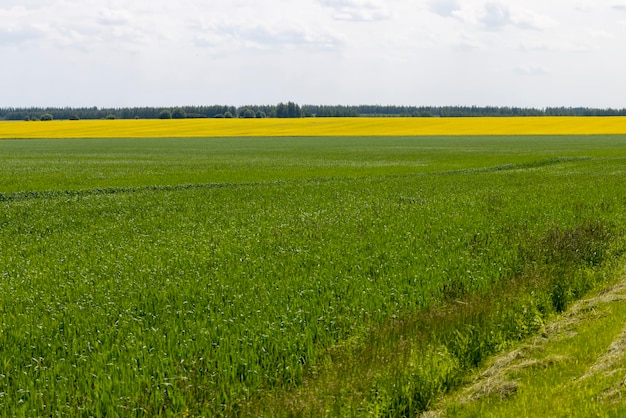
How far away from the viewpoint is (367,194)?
27.4 meters

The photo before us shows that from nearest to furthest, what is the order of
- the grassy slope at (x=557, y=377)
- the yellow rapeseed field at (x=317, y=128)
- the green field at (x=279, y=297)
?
the grassy slope at (x=557, y=377)
the green field at (x=279, y=297)
the yellow rapeseed field at (x=317, y=128)

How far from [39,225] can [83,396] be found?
14.8 metres

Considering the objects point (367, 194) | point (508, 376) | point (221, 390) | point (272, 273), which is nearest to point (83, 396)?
point (221, 390)

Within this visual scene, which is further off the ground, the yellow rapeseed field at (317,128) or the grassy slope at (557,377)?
the yellow rapeseed field at (317,128)

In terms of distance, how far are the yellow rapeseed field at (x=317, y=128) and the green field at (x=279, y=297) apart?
89.0m

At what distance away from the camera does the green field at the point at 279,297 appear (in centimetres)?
717

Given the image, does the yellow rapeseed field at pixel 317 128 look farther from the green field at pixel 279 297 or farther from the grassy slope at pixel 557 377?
the grassy slope at pixel 557 377

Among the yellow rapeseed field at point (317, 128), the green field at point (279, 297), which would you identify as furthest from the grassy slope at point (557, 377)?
the yellow rapeseed field at point (317, 128)

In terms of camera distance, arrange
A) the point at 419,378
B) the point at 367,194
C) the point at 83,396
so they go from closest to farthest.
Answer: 1. the point at 83,396
2. the point at 419,378
3. the point at 367,194

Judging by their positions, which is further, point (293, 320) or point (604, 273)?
point (604, 273)

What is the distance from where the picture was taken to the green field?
717 centimetres

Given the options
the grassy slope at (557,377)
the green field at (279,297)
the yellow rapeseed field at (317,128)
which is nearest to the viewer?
the grassy slope at (557,377)

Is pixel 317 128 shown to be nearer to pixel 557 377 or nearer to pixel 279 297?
pixel 279 297

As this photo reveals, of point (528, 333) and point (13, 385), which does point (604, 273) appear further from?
point (13, 385)
